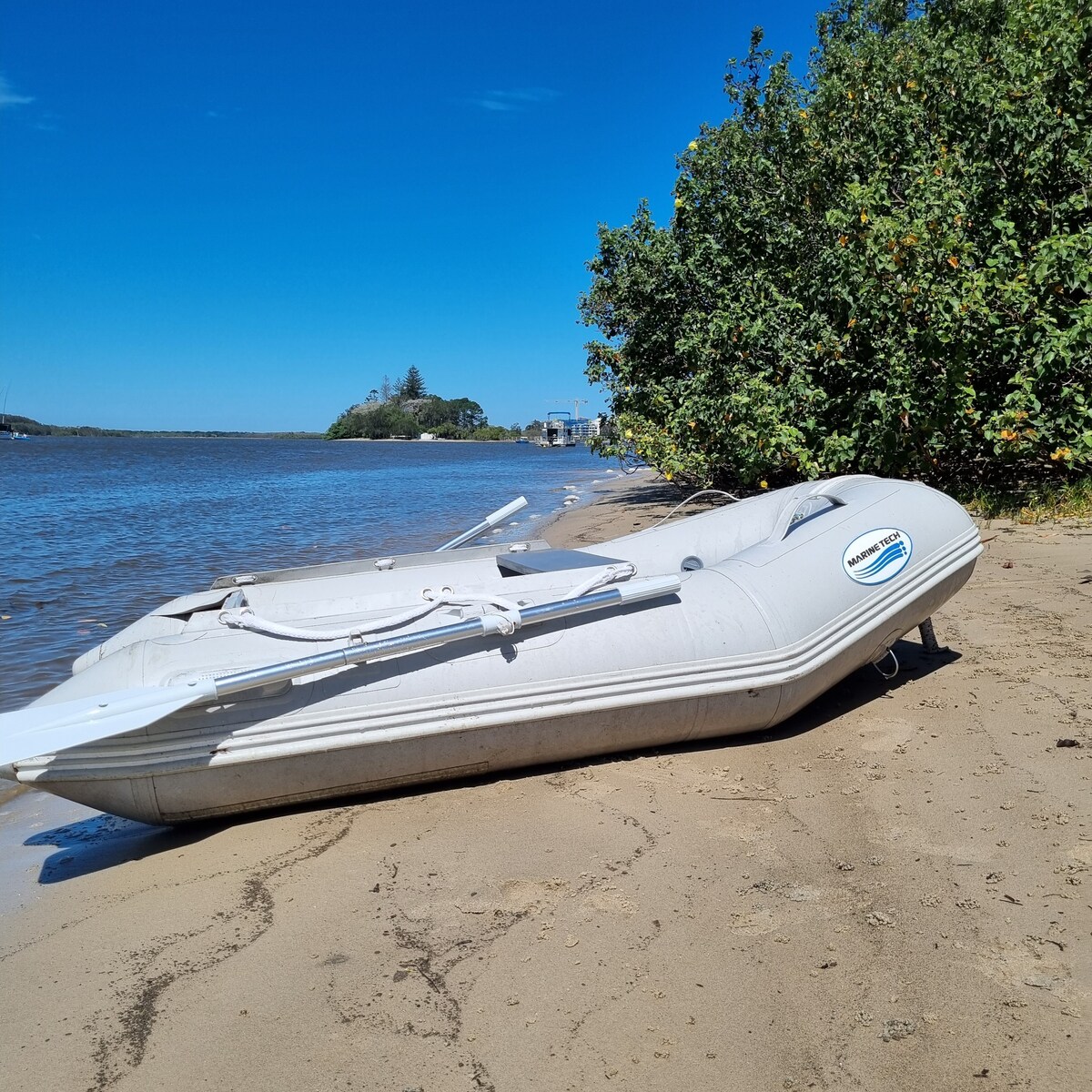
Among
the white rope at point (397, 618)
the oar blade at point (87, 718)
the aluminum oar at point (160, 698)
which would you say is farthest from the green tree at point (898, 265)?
the oar blade at point (87, 718)

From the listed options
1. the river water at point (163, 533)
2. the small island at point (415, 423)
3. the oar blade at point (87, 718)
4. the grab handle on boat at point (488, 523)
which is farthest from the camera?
the small island at point (415, 423)

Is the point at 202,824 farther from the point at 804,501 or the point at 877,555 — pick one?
the point at 804,501

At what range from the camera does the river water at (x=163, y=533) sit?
6.43 metres

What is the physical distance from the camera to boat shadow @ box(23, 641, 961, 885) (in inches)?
117

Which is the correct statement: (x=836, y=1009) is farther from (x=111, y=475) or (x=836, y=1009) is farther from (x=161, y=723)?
(x=111, y=475)

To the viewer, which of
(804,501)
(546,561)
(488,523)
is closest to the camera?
(546,561)

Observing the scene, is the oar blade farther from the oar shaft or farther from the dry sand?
the dry sand

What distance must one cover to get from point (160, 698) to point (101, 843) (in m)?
0.80

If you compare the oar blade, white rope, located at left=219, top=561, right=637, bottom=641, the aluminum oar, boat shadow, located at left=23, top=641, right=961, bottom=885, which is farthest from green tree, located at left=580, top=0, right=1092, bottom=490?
the oar blade

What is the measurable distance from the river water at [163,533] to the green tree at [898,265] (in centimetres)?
391

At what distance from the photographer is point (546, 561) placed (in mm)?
3773

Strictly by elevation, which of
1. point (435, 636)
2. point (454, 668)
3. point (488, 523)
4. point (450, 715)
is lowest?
point (450, 715)

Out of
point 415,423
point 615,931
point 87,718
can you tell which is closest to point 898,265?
point 615,931

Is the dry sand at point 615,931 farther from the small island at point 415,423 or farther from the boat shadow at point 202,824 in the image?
the small island at point 415,423
